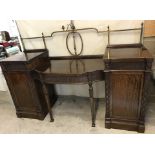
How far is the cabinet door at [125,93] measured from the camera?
1495mm

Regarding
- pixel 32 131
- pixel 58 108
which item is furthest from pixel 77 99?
pixel 32 131

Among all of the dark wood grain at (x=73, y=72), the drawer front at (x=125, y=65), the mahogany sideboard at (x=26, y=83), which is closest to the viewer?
the drawer front at (x=125, y=65)

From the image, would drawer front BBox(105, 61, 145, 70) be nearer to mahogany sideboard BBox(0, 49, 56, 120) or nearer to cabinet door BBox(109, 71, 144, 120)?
cabinet door BBox(109, 71, 144, 120)

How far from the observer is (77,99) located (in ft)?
7.93

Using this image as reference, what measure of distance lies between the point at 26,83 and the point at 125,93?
3.71 feet

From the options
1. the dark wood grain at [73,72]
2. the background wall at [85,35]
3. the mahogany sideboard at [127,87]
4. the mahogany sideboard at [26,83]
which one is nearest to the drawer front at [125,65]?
the mahogany sideboard at [127,87]

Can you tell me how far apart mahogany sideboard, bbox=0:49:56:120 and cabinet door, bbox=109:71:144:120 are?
895 mm

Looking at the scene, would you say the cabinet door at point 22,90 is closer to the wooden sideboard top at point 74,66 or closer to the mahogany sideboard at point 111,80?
the mahogany sideboard at point 111,80

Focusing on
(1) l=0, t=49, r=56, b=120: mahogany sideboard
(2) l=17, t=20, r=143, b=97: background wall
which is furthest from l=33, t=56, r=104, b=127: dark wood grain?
(2) l=17, t=20, r=143, b=97: background wall

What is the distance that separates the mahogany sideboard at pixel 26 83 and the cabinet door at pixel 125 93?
0.89 metres

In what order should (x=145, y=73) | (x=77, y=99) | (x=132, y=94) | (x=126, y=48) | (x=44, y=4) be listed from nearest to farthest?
1. (x=44, y=4)
2. (x=145, y=73)
3. (x=132, y=94)
4. (x=126, y=48)
5. (x=77, y=99)

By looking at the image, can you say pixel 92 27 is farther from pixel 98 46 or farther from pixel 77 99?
pixel 77 99

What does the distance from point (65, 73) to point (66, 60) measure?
0.54m

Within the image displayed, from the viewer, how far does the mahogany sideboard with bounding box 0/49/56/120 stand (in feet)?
5.75
